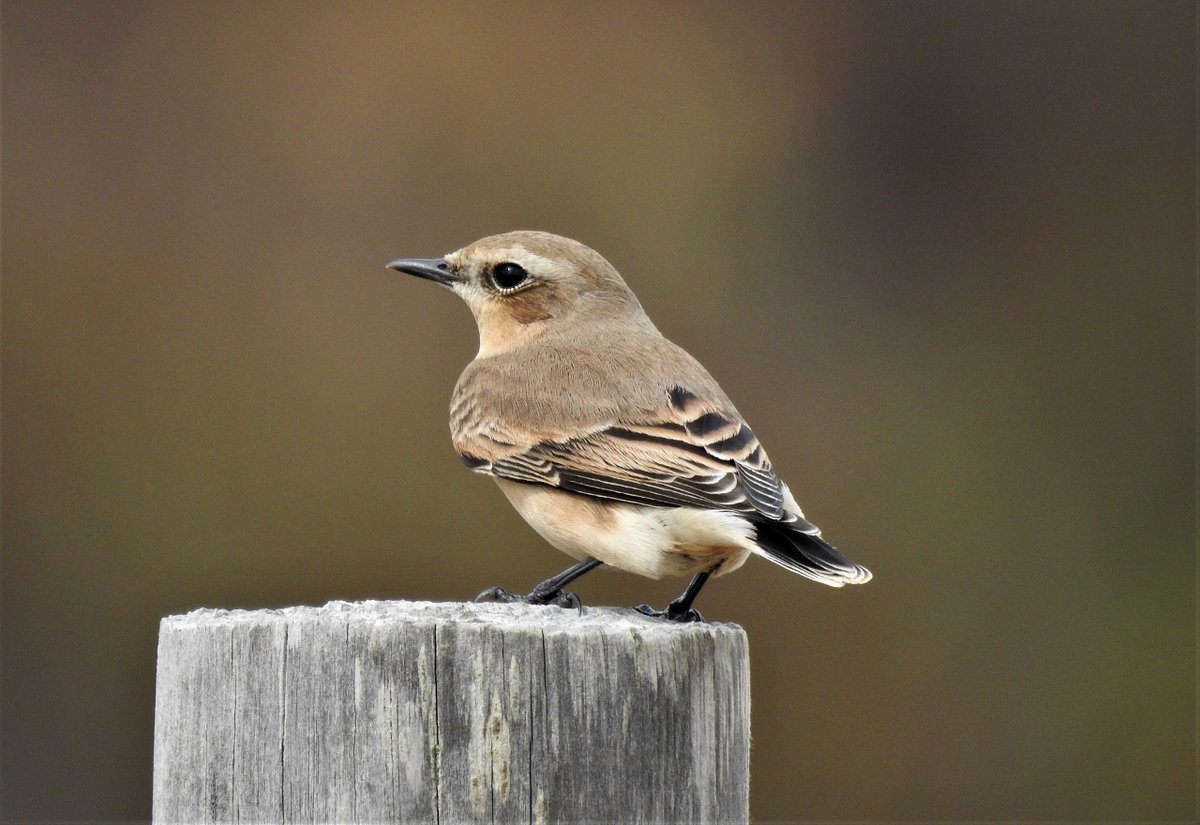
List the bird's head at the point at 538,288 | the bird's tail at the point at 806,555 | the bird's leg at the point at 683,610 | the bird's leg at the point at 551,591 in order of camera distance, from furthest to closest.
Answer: the bird's head at the point at 538,288 < the bird's leg at the point at 551,591 < the bird's leg at the point at 683,610 < the bird's tail at the point at 806,555

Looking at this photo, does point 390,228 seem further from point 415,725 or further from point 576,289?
point 415,725

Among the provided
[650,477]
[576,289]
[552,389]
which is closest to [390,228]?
[576,289]

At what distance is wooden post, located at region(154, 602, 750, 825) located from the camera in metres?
3.81

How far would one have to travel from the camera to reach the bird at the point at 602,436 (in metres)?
5.21

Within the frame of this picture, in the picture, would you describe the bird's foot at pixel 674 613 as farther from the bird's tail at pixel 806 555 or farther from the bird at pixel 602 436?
the bird's tail at pixel 806 555

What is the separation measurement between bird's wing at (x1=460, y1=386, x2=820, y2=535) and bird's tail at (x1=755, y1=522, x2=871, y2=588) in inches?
1.5

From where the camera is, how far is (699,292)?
41.9 ft

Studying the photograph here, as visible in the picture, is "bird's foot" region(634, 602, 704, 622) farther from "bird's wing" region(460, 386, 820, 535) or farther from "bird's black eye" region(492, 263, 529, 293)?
"bird's black eye" region(492, 263, 529, 293)

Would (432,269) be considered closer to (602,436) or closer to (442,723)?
(602,436)

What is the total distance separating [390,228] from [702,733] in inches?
337

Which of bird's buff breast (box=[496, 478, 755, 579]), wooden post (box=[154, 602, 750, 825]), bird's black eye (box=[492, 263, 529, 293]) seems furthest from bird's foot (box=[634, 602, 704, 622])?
bird's black eye (box=[492, 263, 529, 293])

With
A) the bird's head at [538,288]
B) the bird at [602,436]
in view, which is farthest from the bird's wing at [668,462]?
the bird's head at [538,288]

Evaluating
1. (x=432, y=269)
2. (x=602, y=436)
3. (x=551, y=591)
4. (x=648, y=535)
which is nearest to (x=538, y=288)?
(x=432, y=269)

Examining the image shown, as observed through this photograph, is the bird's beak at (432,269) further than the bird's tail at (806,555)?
Yes
